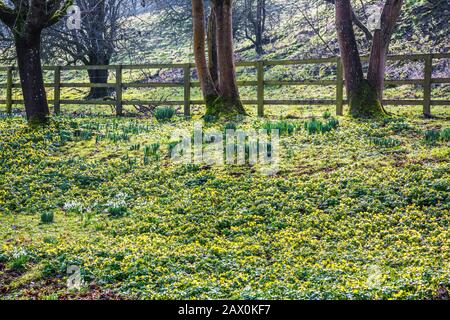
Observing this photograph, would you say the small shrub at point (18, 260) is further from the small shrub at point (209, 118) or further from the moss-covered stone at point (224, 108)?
the moss-covered stone at point (224, 108)

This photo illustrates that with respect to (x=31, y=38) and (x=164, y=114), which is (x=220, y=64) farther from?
(x=31, y=38)

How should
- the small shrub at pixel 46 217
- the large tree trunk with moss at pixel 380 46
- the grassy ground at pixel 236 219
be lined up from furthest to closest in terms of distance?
1. the large tree trunk with moss at pixel 380 46
2. the small shrub at pixel 46 217
3. the grassy ground at pixel 236 219

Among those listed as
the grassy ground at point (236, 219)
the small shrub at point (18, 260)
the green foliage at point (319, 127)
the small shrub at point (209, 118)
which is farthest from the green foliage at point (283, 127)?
the small shrub at point (18, 260)

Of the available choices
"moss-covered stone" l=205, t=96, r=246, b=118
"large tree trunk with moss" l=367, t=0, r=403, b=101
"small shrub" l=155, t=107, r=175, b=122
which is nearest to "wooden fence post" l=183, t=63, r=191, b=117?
"small shrub" l=155, t=107, r=175, b=122

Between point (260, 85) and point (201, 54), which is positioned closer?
point (201, 54)

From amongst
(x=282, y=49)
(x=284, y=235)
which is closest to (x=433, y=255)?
(x=284, y=235)

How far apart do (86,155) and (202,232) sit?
226 inches

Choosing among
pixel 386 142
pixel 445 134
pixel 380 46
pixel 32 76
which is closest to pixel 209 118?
pixel 380 46

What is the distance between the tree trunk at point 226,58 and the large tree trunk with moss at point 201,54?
55 centimetres

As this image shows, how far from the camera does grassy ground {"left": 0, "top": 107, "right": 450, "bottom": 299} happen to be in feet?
23.2

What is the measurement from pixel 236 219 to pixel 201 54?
9.44 m

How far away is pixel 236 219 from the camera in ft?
31.1

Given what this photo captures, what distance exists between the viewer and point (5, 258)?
8.05 metres

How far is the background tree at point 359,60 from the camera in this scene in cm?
1553
